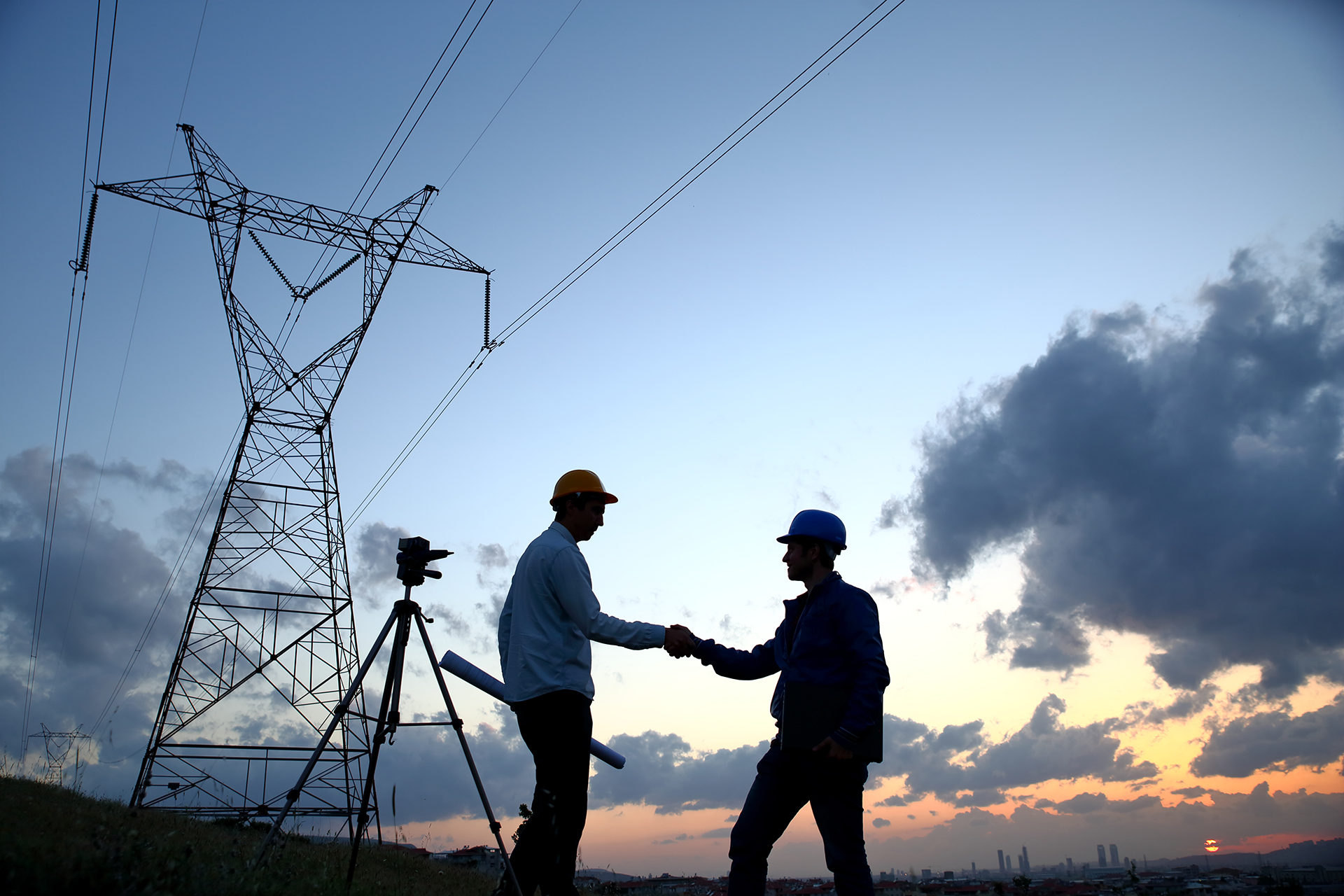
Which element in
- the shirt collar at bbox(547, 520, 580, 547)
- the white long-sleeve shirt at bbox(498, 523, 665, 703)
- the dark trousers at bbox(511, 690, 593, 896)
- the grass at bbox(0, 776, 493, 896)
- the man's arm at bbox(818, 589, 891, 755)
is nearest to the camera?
the grass at bbox(0, 776, 493, 896)

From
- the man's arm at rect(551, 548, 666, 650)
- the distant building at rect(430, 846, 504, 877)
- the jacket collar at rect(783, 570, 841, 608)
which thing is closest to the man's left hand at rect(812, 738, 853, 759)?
the jacket collar at rect(783, 570, 841, 608)

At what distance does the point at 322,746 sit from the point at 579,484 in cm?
242

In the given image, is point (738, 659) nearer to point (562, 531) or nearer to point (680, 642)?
point (680, 642)

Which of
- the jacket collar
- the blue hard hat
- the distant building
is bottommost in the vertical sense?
the distant building

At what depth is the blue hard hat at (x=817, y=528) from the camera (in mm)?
5168

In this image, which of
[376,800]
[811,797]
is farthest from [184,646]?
[811,797]

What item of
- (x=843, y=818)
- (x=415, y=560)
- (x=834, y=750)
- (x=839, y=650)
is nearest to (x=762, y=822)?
(x=843, y=818)

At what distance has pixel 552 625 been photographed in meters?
5.02

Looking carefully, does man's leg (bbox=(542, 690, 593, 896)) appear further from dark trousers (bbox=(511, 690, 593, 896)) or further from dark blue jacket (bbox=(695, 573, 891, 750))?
dark blue jacket (bbox=(695, 573, 891, 750))

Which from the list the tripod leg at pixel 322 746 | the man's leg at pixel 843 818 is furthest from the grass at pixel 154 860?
the man's leg at pixel 843 818

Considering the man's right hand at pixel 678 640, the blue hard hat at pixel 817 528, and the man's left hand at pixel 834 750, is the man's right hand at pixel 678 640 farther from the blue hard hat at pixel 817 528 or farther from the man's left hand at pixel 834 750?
the man's left hand at pixel 834 750

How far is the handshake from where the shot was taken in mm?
5664

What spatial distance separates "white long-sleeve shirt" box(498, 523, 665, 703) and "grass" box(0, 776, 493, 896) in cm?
165

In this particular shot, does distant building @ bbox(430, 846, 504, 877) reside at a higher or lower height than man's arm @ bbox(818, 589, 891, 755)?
lower
